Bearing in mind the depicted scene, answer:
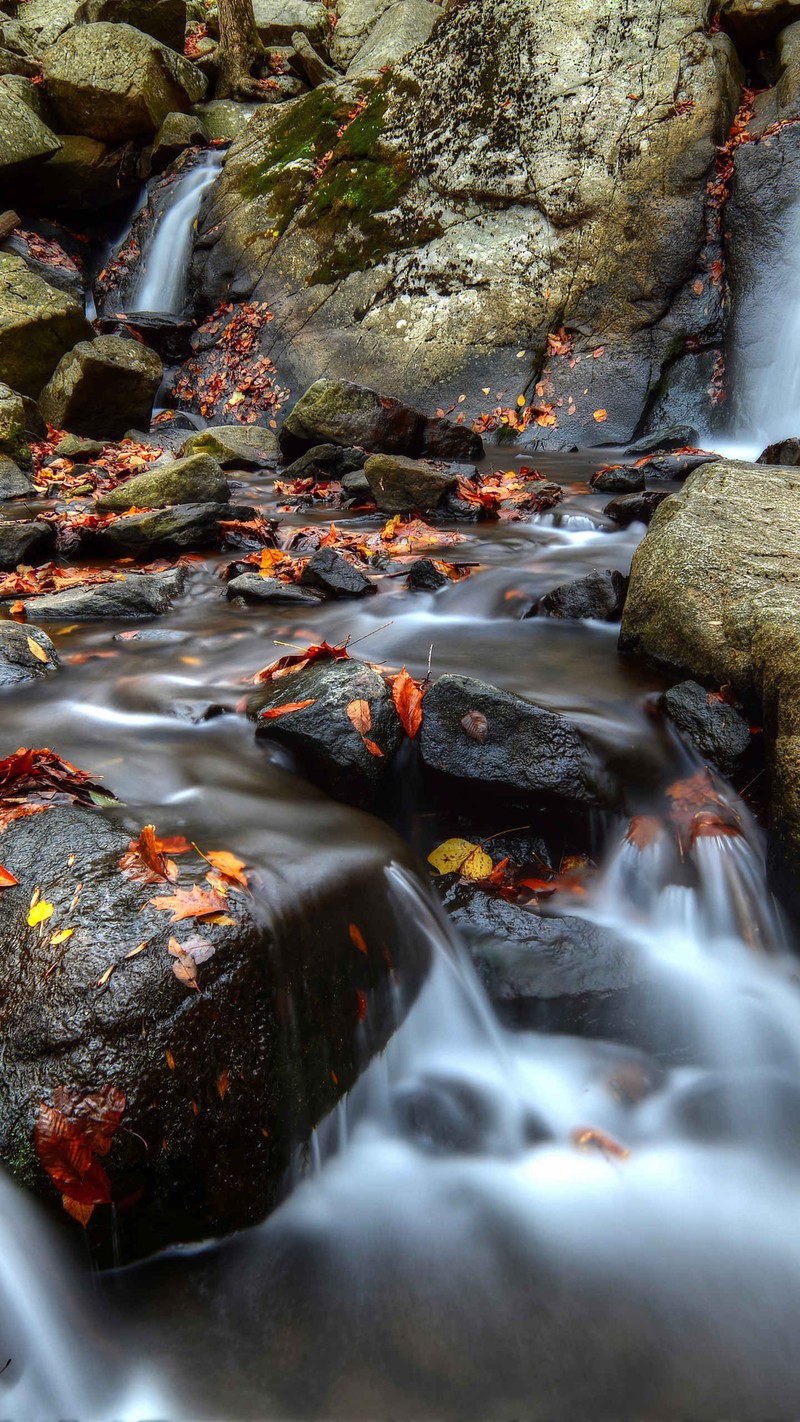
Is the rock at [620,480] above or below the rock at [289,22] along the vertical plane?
below

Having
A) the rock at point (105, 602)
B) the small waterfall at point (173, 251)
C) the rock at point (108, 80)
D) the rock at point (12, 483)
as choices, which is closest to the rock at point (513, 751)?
the rock at point (105, 602)

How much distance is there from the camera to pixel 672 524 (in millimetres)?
3908

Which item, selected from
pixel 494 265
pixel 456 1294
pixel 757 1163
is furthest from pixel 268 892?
pixel 494 265

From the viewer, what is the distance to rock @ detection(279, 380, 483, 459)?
26.2ft

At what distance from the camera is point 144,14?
1509 cm

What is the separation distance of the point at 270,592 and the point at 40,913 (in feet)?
10.5

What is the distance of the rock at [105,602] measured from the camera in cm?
484

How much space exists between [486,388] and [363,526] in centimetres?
390

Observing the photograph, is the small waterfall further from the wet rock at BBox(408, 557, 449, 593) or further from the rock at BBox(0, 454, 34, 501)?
the wet rock at BBox(408, 557, 449, 593)

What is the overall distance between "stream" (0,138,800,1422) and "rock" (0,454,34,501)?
4.70 meters

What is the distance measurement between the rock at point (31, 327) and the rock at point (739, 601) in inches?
349

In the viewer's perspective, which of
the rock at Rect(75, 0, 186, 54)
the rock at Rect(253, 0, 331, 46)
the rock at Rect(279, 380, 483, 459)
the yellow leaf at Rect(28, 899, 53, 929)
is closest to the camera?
the yellow leaf at Rect(28, 899, 53, 929)

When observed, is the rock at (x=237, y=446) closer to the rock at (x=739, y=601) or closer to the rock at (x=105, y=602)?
the rock at (x=105, y=602)

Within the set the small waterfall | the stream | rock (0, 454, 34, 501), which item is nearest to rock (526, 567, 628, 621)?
the stream
